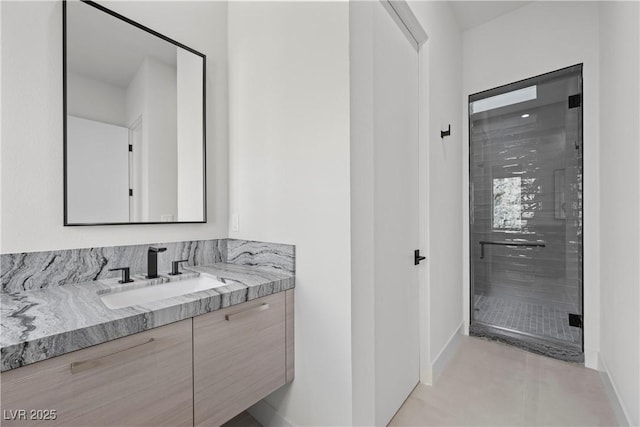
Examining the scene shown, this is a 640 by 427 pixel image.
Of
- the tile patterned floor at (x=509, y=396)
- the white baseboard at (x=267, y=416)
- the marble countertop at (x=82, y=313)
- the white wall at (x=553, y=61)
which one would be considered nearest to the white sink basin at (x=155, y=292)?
the marble countertop at (x=82, y=313)

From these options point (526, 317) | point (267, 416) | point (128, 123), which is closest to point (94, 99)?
point (128, 123)

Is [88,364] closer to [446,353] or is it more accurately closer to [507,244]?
[446,353]

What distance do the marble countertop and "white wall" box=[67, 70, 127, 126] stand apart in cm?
78

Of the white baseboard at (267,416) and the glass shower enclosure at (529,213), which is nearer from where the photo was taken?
the white baseboard at (267,416)

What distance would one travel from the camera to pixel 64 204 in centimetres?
129

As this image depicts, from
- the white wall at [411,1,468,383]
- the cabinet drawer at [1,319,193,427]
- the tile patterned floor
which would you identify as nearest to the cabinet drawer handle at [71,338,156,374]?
the cabinet drawer at [1,319,193,427]

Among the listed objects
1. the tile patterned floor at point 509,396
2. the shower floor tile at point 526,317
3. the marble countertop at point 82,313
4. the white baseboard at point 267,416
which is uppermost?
the marble countertop at point 82,313

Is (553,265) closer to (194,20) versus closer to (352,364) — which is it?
(352,364)

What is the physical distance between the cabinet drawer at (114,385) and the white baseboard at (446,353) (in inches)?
63.5

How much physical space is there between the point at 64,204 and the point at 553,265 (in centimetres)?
323

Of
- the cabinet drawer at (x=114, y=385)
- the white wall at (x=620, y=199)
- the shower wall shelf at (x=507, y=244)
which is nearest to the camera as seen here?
the cabinet drawer at (x=114, y=385)

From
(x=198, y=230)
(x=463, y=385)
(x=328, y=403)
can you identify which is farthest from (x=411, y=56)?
(x=463, y=385)

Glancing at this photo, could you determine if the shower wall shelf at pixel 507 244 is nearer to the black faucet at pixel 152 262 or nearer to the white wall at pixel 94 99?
the black faucet at pixel 152 262

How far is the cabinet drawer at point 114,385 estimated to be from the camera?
2.48 feet
